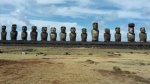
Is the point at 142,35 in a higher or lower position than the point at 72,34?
lower

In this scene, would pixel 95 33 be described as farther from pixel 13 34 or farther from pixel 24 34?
pixel 13 34

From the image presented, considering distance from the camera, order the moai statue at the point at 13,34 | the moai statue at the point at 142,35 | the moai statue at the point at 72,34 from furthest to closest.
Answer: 1. the moai statue at the point at 13,34
2. the moai statue at the point at 72,34
3. the moai statue at the point at 142,35

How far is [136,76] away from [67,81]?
335 cm

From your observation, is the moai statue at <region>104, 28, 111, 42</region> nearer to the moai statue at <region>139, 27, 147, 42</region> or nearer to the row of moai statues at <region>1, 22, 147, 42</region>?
the row of moai statues at <region>1, 22, 147, 42</region>

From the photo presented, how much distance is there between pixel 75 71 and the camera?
14.9m

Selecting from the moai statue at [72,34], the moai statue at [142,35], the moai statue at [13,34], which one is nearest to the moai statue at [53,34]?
the moai statue at [72,34]

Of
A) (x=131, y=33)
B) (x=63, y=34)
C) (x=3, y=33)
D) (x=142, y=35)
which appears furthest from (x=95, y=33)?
(x=3, y=33)

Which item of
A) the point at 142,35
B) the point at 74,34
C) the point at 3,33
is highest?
the point at 3,33

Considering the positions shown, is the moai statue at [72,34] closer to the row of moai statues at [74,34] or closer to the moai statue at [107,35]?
the row of moai statues at [74,34]

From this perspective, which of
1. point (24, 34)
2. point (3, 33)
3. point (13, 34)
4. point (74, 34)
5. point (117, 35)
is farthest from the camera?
point (3, 33)

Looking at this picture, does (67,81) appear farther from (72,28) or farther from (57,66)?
(72,28)

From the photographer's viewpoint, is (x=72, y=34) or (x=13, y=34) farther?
(x=13, y=34)

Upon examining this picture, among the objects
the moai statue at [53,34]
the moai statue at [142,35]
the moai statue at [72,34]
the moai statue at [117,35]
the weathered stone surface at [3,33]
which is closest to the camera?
the moai statue at [117,35]

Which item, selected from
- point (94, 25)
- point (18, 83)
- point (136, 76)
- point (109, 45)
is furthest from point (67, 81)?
point (94, 25)
